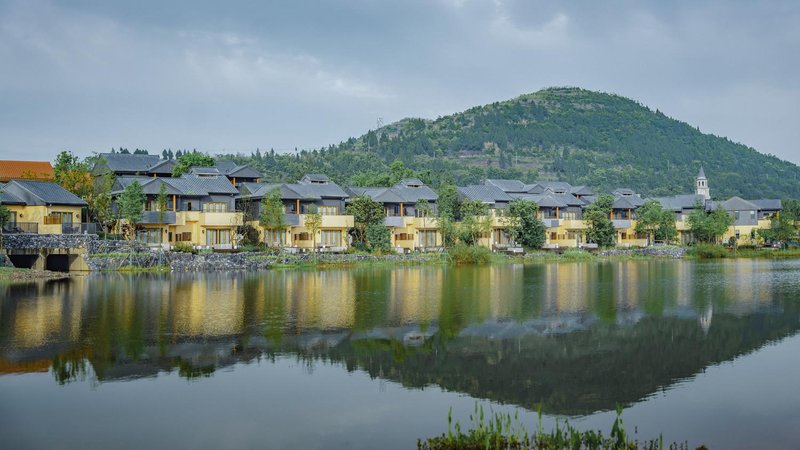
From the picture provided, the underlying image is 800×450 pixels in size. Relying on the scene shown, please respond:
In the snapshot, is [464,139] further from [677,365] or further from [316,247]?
[677,365]

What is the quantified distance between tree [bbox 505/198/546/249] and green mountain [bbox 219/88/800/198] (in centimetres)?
5494

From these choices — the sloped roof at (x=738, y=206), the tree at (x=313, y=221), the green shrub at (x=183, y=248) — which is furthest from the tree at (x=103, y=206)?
the sloped roof at (x=738, y=206)

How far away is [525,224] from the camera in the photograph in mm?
68375

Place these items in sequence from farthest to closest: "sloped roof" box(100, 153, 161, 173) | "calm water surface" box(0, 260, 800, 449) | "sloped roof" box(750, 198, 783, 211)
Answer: "sloped roof" box(750, 198, 783, 211)
"sloped roof" box(100, 153, 161, 173)
"calm water surface" box(0, 260, 800, 449)

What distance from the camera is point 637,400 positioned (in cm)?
1384

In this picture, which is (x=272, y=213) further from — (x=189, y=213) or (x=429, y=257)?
(x=429, y=257)

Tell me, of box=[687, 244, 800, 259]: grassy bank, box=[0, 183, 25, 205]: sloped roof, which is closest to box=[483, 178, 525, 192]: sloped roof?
box=[687, 244, 800, 259]: grassy bank

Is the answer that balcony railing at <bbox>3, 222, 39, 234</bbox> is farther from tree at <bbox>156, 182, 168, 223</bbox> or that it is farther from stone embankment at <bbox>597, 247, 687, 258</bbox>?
stone embankment at <bbox>597, 247, 687, 258</bbox>

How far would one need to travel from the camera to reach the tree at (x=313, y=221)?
191 ft

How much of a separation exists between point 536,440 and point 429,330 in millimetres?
10409

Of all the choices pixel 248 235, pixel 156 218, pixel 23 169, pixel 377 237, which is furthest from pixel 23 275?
pixel 23 169

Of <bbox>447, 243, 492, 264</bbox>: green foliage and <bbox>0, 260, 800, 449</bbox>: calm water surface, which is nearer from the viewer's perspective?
<bbox>0, 260, 800, 449</bbox>: calm water surface

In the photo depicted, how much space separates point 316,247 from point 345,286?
921 inches

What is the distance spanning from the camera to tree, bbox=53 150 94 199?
57125mm
